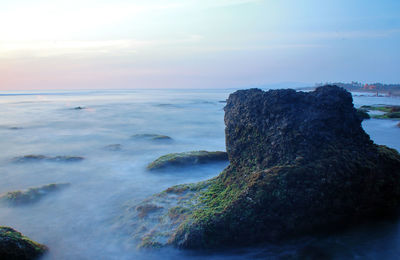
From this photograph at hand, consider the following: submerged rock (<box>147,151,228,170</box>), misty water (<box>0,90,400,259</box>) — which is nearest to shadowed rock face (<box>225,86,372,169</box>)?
misty water (<box>0,90,400,259</box>)

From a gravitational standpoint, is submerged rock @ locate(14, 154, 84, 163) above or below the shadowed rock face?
below

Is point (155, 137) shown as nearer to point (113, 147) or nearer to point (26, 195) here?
point (113, 147)

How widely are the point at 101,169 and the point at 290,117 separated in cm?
629

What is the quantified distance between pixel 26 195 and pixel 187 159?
159 inches

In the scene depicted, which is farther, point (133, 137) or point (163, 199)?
point (133, 137)

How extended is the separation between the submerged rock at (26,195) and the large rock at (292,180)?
3.40 m

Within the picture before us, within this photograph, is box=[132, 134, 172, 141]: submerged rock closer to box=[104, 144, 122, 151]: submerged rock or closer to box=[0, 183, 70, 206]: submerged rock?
box=[104, 144, 122, 151]: submerged rock

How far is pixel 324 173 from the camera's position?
13.2ft

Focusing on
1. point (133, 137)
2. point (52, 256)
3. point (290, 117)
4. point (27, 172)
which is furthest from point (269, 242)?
point (133, 137)

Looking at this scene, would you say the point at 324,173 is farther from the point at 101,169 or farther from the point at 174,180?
the point at 101,169

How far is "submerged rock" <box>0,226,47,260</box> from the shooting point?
373 centimetres

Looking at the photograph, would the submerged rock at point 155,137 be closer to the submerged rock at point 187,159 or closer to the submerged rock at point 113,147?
the submerged rock at point 113,147

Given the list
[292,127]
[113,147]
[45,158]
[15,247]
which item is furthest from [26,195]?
[292,127]

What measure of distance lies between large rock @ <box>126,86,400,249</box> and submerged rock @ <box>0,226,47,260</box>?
1570 mm
